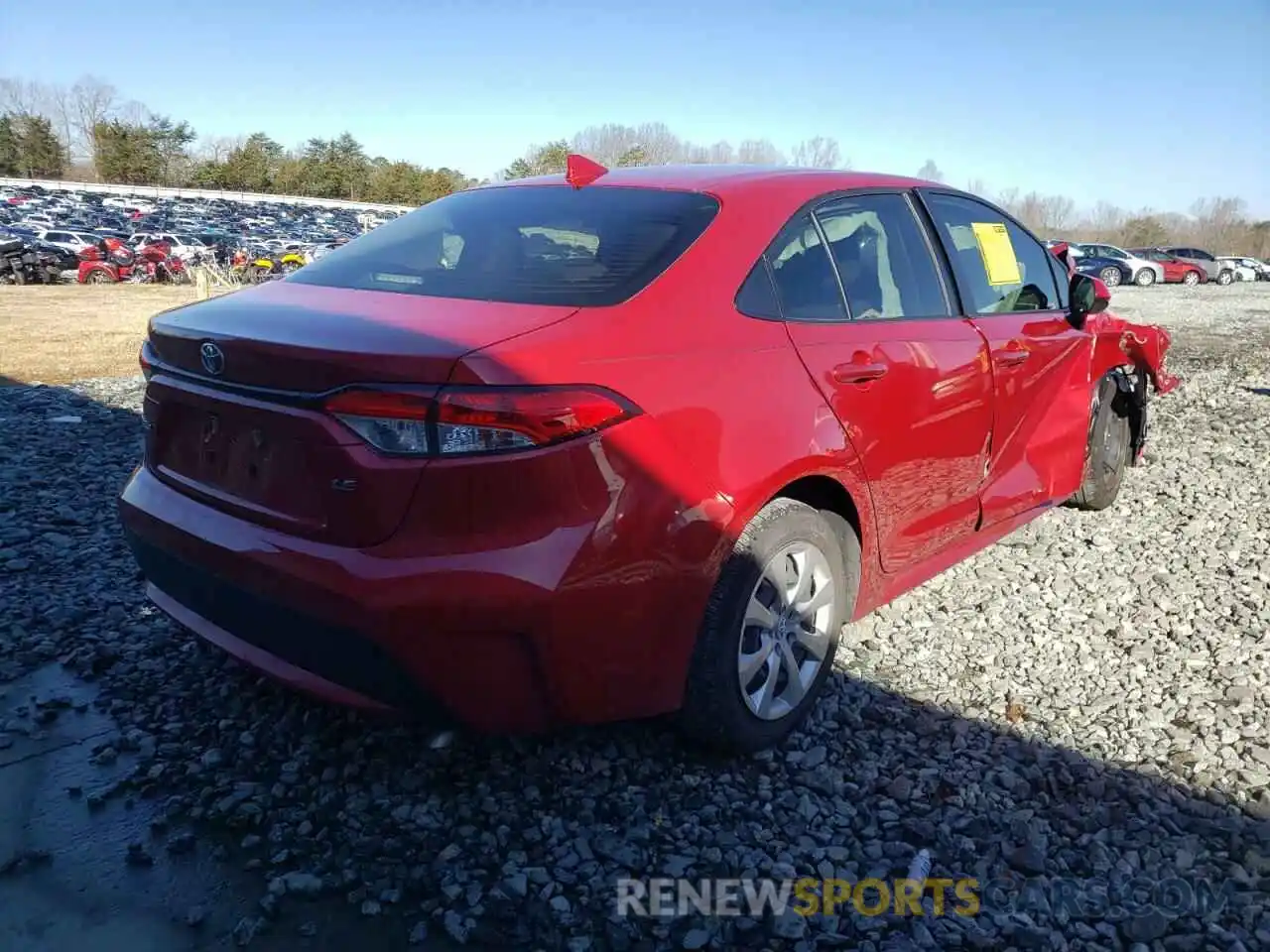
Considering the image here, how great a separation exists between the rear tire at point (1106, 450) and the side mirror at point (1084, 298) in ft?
1.88

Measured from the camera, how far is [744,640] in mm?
2600

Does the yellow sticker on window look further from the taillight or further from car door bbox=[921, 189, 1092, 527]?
the taillight

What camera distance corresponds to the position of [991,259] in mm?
3777

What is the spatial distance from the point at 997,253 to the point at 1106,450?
64.1 inches

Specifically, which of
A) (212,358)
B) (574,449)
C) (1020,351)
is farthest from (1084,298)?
(212,358)

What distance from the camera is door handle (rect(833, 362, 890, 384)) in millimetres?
2719

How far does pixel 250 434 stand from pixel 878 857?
189cm

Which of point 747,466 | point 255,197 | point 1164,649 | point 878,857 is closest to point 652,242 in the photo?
point 747,466

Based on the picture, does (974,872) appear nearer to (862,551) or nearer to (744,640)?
(744,640)

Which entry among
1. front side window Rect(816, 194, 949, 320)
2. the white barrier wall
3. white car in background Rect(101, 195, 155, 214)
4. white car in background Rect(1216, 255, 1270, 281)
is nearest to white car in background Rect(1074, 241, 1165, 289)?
white car in background Rect(1216, 255, 1270, 281)

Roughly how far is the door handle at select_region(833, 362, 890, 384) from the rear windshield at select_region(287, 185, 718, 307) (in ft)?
1.93

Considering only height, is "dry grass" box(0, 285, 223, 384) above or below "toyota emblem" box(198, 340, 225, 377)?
below

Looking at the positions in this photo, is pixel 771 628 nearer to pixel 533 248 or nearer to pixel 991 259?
pixel 533 248

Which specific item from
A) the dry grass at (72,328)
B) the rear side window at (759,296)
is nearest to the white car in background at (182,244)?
the dry grass at (72,328)
